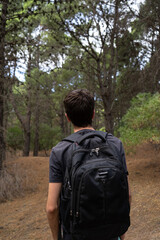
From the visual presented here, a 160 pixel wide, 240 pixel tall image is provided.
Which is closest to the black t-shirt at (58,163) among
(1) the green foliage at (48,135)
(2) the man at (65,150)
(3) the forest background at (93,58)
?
(2) the man at (65,150)

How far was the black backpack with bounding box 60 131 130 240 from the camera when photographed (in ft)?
4.81

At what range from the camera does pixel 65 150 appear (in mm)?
1598

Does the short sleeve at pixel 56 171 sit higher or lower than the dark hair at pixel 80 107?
lower

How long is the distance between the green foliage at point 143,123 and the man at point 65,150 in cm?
532

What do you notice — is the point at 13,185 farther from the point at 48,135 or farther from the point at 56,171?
the point at 48,135

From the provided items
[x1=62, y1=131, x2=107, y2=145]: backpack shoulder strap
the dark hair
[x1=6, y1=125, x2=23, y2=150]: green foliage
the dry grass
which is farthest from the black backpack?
[x1=6, y1=125, x2=23, y2=150]: green foliage

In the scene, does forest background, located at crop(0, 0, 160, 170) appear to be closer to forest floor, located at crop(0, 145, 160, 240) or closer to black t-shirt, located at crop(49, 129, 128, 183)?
forest floor, located at crop(0, 145, 160, 240)

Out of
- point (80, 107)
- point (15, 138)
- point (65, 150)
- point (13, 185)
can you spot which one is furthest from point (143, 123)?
point (15, 138)

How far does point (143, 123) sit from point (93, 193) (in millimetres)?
6035

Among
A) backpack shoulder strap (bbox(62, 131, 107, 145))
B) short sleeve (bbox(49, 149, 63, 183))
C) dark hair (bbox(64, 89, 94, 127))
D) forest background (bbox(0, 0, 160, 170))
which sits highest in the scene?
forest background (bbox(0, 0, 160, 170))

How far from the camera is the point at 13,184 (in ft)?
25.1

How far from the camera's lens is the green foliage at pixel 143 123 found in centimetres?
678

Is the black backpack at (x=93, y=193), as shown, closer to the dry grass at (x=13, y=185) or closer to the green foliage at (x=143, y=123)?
the green foliage at (x=143, y=123)

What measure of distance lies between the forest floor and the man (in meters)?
2.86
